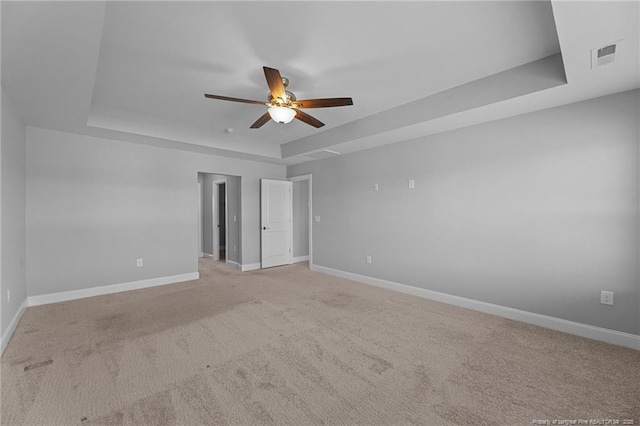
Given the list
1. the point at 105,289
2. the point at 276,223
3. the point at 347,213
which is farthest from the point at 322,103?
the point at 105,289

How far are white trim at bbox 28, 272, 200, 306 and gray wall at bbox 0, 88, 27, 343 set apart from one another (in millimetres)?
234

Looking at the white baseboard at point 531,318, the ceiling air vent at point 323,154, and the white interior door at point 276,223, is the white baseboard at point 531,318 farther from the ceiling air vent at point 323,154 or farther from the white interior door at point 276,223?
the white interior door at point 276,223

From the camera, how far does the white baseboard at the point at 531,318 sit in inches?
102

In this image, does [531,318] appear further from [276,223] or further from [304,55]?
[276,223]

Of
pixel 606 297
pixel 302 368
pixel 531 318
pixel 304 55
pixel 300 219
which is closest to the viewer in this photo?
pixel 302 368

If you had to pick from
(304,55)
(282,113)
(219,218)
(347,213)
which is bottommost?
(219,218)

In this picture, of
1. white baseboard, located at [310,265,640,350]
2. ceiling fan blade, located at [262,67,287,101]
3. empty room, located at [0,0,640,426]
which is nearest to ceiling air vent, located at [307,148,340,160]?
empty room, located at [0,0,640,426]

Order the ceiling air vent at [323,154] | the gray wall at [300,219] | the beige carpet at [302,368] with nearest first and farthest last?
the beige carpet at [302,368], the ceiling air vent at [323,154], the gray wall at [300,219]

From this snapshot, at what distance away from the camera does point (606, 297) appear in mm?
2680

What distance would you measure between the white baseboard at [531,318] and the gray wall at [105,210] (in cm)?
371

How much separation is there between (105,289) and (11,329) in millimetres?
1433

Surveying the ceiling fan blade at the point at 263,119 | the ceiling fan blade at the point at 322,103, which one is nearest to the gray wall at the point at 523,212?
the ceiling fan blade at the point at 322,103

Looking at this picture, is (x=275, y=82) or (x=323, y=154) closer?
(x=275, y=82)

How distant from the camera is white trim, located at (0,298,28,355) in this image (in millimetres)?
2464
